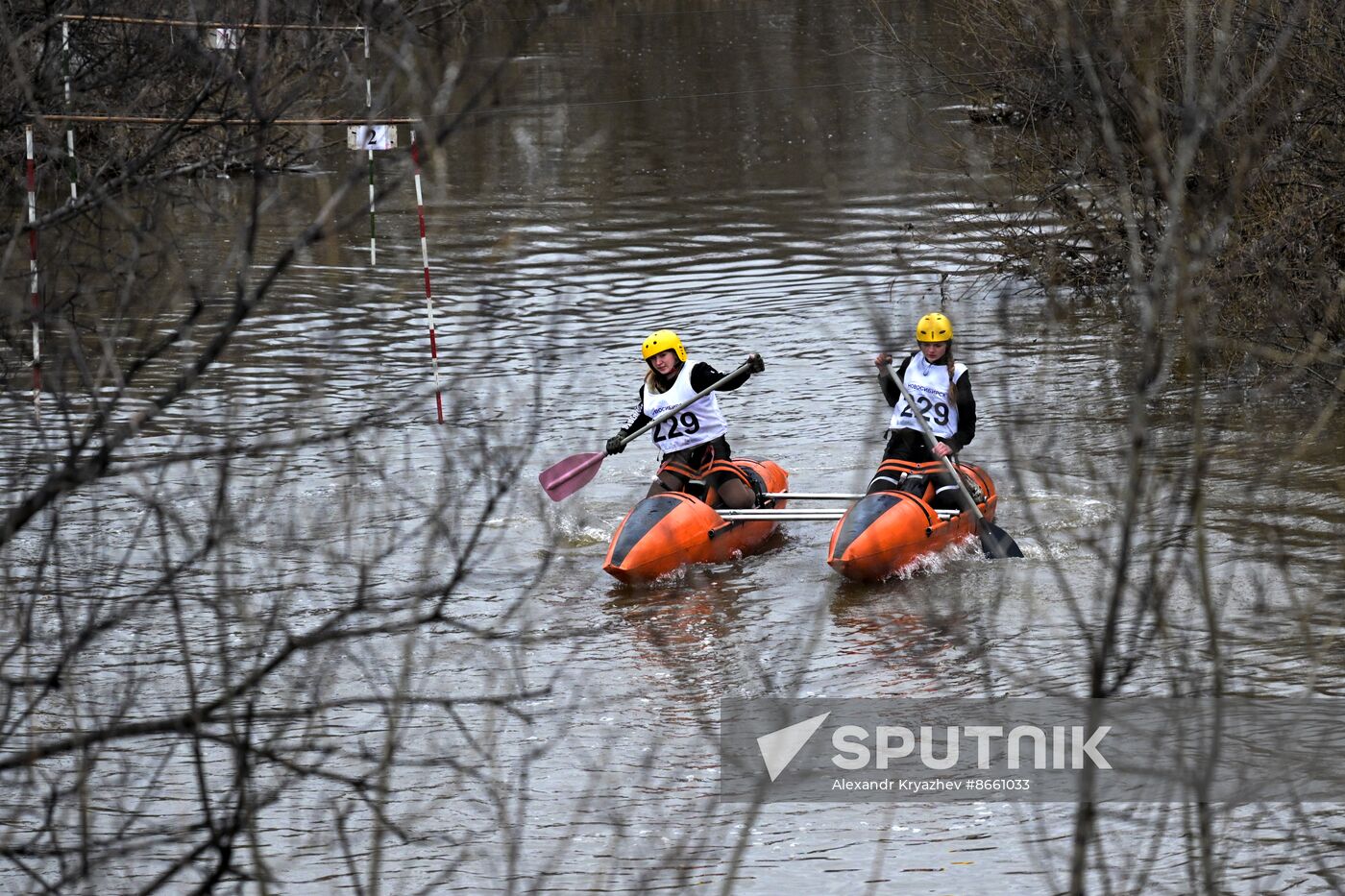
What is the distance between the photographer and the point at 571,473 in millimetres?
11367

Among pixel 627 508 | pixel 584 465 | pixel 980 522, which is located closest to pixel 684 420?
pixel 584 465

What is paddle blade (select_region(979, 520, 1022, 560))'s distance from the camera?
10250 millimetres

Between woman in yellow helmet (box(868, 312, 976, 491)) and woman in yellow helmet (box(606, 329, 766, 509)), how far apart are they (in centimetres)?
98

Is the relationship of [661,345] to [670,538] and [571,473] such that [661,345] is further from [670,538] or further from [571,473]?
[670,538]

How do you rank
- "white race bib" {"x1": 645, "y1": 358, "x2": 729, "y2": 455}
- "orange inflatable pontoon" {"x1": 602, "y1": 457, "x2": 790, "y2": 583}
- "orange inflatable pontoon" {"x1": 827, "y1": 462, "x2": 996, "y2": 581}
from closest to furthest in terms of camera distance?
"orange inflatable pontoon" {"x1": 827, "y1": 462, "x2": 996, "y2": 581}, "orange inflatable pontoon" {"x1": 602, "y1": 457, "x2": 790, "y2": 583}, "white race bib" {"x1": 645, "y1": 358, "x2": 729, "y2": 455}

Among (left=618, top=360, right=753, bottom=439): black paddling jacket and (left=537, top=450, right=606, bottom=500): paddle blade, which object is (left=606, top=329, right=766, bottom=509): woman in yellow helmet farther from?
(left=537, top=450, right=606, bottom=500): paddle blade

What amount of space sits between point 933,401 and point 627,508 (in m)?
2.52

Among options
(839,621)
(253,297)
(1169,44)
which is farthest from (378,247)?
(253,297)

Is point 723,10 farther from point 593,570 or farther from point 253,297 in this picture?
point 253,297

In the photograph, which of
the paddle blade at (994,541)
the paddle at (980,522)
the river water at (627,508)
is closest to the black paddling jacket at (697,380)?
the river water at (627,508)

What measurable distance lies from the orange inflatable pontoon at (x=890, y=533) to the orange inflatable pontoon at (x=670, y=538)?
29.8 inches

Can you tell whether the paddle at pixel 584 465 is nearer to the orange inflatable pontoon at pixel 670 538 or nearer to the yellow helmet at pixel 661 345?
the yellow helmet at pixel 661 345

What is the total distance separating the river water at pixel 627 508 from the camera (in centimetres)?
405

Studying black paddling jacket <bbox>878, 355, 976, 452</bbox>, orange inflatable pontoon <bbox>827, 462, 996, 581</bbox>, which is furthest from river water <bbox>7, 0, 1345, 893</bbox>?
black paddling jacket <bbox>878, 355, 976, 452</bbox>
